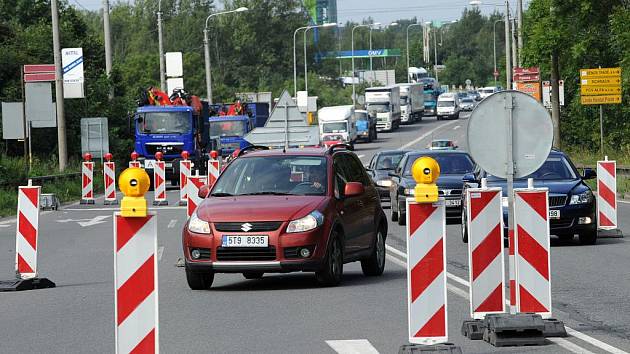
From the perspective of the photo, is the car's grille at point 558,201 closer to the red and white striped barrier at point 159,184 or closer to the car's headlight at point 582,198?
the car's headlight at point 582,198

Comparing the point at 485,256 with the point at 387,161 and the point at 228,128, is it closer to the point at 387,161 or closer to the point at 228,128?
the point at 387,161

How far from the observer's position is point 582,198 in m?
20.9

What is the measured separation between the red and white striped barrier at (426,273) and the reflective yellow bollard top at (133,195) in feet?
6.39

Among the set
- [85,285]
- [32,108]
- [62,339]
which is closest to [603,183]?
[85,285]

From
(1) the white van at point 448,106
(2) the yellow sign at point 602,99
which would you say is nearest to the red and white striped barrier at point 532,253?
(2) the yellow sign at point 602,99

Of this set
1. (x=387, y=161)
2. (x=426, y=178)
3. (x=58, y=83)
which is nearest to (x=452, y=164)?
(x=387, y=161)

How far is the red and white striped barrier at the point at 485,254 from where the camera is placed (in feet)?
37.0

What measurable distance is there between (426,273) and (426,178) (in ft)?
2.15

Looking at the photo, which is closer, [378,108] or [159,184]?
[159,184]

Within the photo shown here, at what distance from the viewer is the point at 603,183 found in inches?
888

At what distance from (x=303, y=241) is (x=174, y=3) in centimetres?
13838

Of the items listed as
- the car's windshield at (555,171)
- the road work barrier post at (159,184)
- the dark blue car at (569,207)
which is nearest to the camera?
the dark blue car at (569,207)

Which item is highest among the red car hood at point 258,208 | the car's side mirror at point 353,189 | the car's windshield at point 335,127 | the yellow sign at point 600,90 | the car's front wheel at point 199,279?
the yellow sign at point 600,90

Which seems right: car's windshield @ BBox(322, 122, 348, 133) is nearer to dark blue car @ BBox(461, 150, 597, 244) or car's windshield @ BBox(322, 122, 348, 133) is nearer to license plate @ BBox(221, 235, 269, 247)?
dark blue car @ BBox(461, 150, 597, 244)
